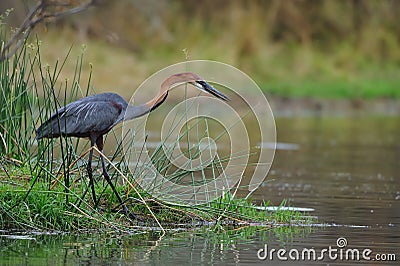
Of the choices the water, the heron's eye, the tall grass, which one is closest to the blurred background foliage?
the water

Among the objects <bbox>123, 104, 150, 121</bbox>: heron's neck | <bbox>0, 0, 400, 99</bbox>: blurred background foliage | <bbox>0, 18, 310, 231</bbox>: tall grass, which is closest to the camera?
<bbox>0, 18, 310, 231</bbox>: tall grass

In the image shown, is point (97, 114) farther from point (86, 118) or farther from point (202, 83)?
point (202, 83)

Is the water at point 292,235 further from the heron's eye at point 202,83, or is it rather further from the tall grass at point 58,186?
the heron's eye at point 202,83

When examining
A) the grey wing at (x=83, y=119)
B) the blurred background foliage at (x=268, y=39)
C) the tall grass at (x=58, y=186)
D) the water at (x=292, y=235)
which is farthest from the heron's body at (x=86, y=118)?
the blurred background foliage at (x=268, y=39)

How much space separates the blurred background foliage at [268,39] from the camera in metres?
25.0

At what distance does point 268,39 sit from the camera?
27172 mm

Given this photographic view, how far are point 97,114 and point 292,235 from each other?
5.62ft

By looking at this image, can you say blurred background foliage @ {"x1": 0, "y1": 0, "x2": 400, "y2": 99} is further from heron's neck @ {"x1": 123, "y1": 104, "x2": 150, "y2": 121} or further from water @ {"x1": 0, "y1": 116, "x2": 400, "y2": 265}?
heron's neck @ {"x1": 123, "y1": 104, "x2": 150, "y2": 121}

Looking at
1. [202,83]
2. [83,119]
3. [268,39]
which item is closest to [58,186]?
[83,119]

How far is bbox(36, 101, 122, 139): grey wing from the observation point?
806 cm

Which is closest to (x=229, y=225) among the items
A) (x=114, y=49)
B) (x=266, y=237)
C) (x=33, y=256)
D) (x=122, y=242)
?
(x=266, y=237)

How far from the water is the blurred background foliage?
1077 centimetres

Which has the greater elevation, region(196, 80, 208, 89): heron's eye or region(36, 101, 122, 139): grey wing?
region(196, 80, 208, 89): heron's eye

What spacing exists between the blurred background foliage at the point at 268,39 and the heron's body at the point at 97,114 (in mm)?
15560
